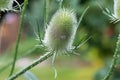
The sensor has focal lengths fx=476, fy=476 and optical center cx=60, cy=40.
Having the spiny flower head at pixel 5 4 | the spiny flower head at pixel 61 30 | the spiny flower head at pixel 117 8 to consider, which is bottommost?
the spiny flower head at pixel 61 30

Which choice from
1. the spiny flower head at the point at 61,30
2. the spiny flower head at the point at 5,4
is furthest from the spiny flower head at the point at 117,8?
the spiny flower head at the point at 5,4

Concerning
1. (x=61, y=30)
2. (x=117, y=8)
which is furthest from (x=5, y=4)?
(x=117, y=8)

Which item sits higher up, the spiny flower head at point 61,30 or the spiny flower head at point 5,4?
the spiny flower head at point 5,4

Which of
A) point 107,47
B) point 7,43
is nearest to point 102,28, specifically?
point 107,47

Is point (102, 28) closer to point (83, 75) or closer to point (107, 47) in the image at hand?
point (107, 47)

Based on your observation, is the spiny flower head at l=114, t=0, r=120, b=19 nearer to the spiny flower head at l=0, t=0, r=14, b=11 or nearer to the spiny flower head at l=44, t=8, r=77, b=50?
the spiny flower head at l=44, t=8, r=77, b=50

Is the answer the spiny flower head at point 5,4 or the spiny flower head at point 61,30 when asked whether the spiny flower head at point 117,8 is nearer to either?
the spiny flower head at point 61,30

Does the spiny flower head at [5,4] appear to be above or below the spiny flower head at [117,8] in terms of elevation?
above

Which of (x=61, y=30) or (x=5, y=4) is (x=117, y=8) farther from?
(x=5, y=4)

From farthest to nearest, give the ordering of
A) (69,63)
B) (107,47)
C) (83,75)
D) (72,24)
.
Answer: (69,63) < (83,75) < (107,47) < (72,24)
